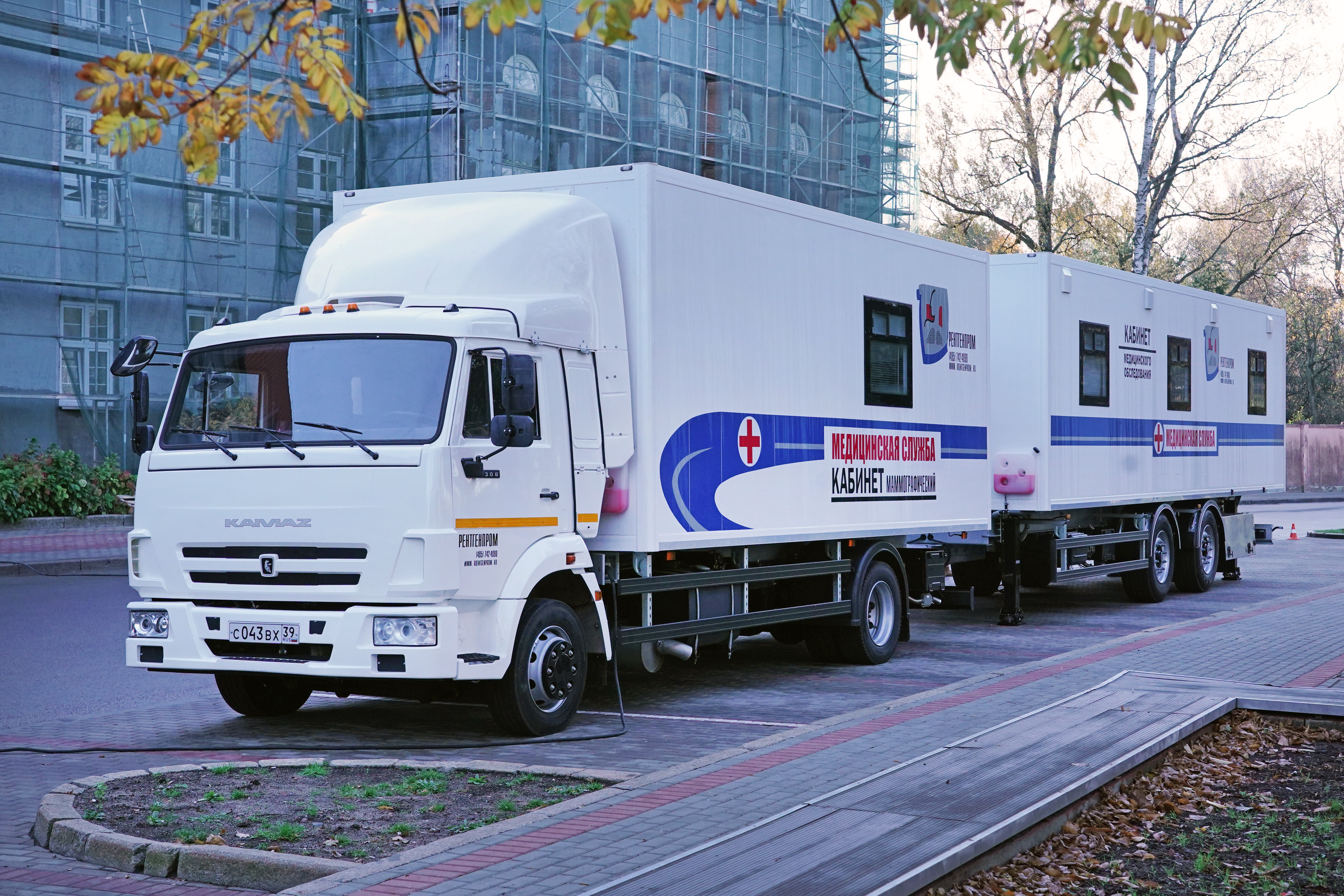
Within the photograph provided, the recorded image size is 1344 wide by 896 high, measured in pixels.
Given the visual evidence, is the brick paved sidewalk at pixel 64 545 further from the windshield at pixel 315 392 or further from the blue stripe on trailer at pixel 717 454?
the blue stripe on trailer at pixel 717 454

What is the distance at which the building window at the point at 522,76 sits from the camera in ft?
107

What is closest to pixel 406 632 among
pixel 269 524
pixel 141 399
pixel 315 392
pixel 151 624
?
pixel 269 524

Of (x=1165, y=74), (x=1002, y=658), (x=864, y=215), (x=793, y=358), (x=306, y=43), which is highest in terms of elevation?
(x=1165, y=74)

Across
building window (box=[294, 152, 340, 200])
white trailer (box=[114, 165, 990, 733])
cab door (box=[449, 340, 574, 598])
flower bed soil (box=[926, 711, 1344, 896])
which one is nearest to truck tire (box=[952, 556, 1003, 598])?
white trailer (box=[114, 165, 990, 733])

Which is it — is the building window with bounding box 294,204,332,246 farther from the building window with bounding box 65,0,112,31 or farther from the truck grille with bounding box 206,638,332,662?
the truck grille with bounding box 206,638,332,662

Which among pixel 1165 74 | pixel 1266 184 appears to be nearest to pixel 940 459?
pixel 1165 74

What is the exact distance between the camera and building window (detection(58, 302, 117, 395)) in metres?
28.1

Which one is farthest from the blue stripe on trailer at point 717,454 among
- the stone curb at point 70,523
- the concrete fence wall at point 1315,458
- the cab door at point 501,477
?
the concrete fence wall at point 1315,458

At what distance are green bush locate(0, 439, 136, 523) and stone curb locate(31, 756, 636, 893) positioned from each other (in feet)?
61.2

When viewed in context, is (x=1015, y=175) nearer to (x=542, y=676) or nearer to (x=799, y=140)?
(x=799, y=140)

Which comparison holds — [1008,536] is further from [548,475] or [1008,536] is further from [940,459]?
[548,475]

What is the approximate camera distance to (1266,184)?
53531 mm

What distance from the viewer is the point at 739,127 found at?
36719 millimetres

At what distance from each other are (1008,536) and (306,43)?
11563mm
